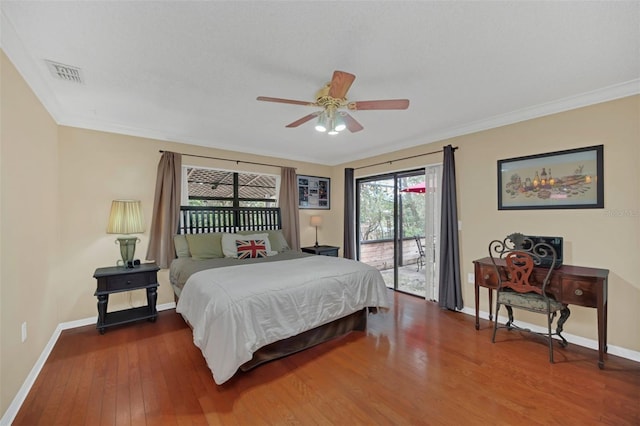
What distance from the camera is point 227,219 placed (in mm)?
4438

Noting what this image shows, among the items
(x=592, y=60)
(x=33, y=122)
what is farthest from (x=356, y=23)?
(x=33, y=122)

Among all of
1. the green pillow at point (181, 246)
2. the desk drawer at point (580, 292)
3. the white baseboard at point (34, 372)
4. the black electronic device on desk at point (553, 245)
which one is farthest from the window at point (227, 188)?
the desk drawer at point (580, 292)

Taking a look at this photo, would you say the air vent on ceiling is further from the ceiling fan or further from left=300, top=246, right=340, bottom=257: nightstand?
left=300, top=246, right=340, bottom=257: nightstand

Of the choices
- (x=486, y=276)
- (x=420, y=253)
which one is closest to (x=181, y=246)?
(x=420, y=253)

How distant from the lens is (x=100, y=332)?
3.03 meters

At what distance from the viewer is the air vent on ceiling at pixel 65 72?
214cm

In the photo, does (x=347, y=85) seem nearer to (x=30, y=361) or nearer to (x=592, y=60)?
(x=592, y=60)

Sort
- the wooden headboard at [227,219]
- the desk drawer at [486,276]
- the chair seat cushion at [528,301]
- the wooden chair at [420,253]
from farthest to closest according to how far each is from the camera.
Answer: the wooden chair at [420,253] → the wooden headboard at [227,219] → the desk drawer at [486,276] → the chair seat cushion at [528,301]

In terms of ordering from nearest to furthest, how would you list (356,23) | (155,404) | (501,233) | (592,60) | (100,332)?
(356,23), (155,404), (592,60), (100,332), (501,233)

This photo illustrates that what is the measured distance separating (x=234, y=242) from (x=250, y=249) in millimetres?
282

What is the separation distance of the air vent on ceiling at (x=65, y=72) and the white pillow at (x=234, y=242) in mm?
2298

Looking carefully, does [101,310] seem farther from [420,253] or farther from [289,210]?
[420,253]

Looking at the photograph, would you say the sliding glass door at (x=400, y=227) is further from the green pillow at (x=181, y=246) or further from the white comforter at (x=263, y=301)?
the green pillow at (x=181, y=246)

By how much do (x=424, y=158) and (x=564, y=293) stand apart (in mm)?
2428
